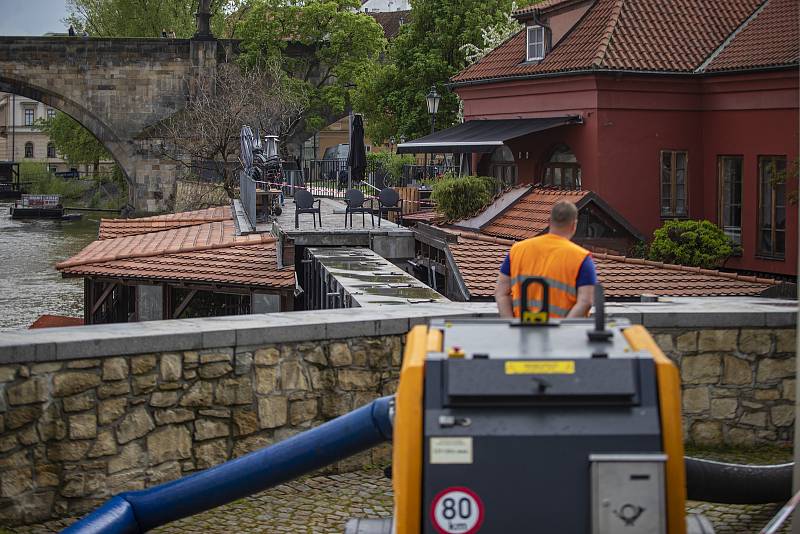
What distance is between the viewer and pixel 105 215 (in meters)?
61.8

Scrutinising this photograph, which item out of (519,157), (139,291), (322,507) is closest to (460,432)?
(322,507)

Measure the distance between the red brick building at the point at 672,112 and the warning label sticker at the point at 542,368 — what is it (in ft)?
67.3

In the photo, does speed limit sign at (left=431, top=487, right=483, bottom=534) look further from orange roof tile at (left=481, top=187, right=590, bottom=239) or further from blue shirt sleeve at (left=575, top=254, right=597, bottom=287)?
orange roof tile at (left=481, top=187, right=590, bottom=239)

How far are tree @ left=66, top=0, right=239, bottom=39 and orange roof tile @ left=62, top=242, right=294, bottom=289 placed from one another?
4290 cm

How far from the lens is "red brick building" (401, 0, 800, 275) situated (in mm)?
24344

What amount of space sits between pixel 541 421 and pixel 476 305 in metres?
3.94

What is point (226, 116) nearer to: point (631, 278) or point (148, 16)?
point (148, 16)

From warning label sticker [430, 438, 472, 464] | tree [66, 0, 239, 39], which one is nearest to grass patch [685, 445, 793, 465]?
warning label sticker [430, 438, 472, 464]

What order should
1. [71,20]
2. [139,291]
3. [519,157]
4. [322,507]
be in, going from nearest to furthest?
[322,507], [139,291], [519,157], [71,20]

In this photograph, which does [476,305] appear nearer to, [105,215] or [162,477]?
[162,477]

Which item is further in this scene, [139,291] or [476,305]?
[139,291]

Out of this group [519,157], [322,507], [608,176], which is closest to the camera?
[322,507]

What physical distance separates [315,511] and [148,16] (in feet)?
181

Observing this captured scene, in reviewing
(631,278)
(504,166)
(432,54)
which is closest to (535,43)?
(504,166)
